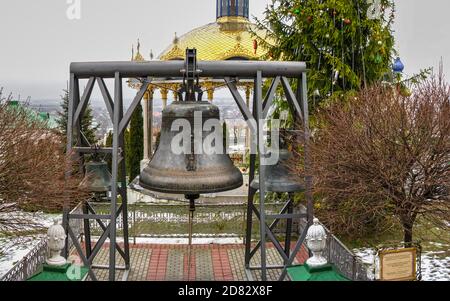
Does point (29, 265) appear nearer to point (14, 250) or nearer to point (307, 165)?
point (14, 250)

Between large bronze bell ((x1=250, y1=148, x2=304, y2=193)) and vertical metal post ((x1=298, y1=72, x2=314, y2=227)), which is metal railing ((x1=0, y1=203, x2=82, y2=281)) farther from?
vertical metal post ((x1=298, y1=72, x2=314, y2=227))

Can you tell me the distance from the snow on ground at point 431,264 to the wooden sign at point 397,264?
153cm

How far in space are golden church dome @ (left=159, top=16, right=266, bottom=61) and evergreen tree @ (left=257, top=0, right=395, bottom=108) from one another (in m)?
6.36

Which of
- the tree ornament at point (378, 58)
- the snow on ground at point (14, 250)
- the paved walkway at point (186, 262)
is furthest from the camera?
the tree ornament at point (378, 58)

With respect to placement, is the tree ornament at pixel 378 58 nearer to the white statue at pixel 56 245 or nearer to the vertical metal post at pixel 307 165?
the vertical metal post at pixel 307 165

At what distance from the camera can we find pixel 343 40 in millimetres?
13773

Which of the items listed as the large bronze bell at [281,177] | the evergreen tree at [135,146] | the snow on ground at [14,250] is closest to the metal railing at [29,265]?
the snow on ground at [14,250]

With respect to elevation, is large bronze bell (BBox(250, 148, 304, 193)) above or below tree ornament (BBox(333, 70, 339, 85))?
below

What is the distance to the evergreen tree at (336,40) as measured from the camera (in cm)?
1341

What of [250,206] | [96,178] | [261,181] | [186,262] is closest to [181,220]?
[186,262]

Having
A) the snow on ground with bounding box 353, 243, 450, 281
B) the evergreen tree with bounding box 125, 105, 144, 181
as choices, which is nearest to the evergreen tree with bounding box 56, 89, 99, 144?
the evergreen tree with bounding box 125, 105, 144, 181

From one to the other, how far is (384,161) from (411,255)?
166 cm

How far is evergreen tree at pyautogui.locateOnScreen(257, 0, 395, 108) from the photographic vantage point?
13406 mm

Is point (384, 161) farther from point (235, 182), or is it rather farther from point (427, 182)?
point (235, 182)
